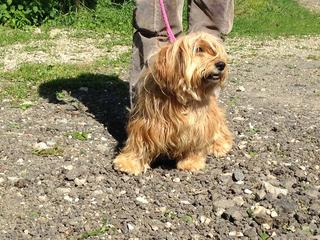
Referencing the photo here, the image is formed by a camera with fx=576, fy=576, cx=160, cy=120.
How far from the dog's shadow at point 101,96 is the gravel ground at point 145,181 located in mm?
29

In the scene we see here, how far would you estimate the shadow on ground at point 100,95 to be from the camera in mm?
5640

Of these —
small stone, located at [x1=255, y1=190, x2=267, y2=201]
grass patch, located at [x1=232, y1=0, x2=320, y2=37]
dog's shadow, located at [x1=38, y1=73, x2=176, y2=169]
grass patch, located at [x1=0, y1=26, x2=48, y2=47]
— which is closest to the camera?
small stone, located at [x1=255, y1=190, x2=267, y2=201]

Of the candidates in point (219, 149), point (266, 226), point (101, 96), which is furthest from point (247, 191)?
point (101, 96)

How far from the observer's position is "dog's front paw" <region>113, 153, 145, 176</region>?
4480 mm

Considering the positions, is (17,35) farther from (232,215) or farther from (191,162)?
(232,215)

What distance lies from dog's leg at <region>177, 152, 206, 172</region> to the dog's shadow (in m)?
0.22

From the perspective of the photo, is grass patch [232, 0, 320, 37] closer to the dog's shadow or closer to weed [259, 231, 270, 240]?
the dog's shadow

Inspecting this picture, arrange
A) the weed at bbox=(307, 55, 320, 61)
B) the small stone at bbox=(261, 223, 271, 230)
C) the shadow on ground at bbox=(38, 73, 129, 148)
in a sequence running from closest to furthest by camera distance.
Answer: the small stone at bbox=(261, 223, 271, 230) → the shadow on ground at bbox=(38, 73, 129, 148) → the weed at bbox=(307, 55, 320, 61)

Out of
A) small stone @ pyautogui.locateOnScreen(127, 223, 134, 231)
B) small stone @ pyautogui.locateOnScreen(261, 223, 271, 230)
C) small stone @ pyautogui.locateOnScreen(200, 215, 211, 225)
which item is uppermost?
small stone @ pyautogui.locateOnScreen(261, 223, 271, 230)

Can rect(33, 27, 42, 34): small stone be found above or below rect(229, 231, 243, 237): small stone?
below

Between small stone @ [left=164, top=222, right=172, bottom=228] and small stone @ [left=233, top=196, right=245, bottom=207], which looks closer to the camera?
small stone @ [left=164, top=222, right=172, bottom=228]

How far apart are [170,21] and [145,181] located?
1361mm

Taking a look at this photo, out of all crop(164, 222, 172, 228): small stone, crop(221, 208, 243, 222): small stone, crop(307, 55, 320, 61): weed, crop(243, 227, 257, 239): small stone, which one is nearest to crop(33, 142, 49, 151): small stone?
crop(164, 222, 172, 228): small stone

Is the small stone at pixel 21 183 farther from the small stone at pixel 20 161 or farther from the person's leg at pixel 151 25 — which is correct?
the person's leg at pixel 151 25
